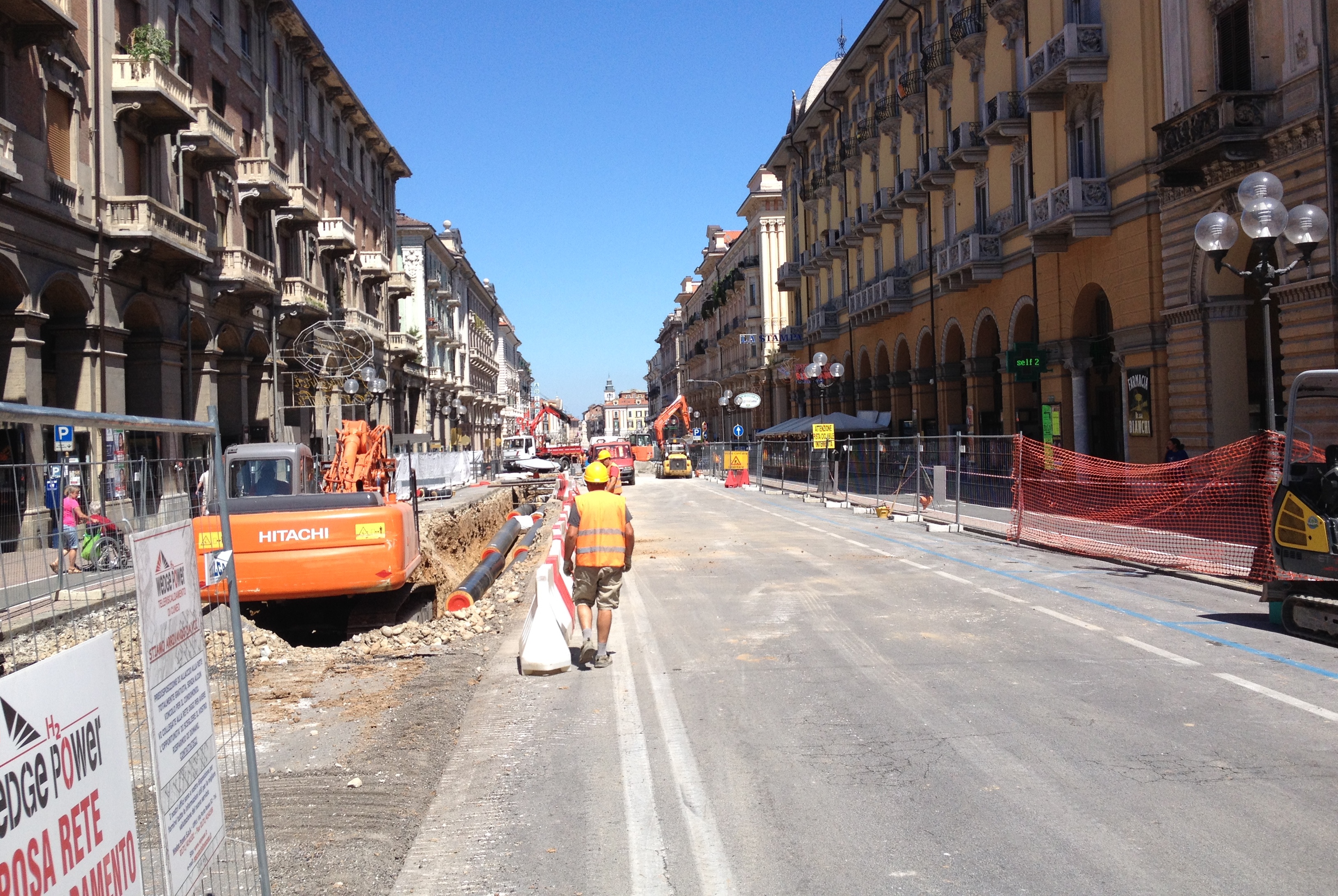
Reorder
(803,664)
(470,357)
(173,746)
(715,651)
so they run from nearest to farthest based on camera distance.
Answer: (173,746) < (803,664) < (715,651) < (470,357)

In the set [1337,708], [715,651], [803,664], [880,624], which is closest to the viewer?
[1337,708]

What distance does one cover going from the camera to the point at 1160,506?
54.1ft

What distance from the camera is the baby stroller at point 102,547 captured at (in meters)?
3.42

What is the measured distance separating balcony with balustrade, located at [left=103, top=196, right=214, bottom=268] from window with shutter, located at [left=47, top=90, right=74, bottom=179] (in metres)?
1.31

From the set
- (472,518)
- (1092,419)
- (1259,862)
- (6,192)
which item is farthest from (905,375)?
(1259,862)

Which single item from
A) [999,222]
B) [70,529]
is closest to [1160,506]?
[70,529]

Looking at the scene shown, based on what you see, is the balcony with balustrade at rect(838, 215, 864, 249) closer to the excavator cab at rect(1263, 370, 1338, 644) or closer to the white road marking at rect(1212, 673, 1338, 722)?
the excavator cab at rect(1263, 370, 1338, 644)

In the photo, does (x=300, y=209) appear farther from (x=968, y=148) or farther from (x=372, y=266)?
(x=968, y=148)

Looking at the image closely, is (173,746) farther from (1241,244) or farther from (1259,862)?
(1241,244)

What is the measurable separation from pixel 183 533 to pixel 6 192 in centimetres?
1921

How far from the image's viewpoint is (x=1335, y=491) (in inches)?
377

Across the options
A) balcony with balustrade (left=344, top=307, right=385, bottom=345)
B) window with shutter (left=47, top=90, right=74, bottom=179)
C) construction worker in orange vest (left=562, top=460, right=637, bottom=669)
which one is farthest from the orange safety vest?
balcony with balustrade (left=344, top=307, right=385, bottom=345)

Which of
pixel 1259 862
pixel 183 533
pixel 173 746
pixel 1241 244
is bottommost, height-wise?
pixel 1259 862

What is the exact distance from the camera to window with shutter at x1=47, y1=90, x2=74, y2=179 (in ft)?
70.4
